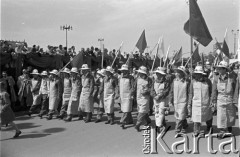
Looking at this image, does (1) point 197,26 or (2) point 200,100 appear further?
(1) point 197,26

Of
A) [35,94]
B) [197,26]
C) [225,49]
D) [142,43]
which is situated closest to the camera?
[197,26]

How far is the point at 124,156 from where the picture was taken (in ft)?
18.2

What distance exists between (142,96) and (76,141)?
87.7 inches

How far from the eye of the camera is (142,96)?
7793 mm

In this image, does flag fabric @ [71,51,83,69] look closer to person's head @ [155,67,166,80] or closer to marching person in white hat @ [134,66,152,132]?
marching person in white hat @ [134,66,152,132]

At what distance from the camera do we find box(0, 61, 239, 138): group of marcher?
22.3 feet

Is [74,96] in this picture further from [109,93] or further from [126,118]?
[126,118]

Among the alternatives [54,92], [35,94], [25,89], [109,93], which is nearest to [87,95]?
[109,93]

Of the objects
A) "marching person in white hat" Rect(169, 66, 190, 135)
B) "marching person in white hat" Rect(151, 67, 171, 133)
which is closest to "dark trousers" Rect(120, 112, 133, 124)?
"marching person in white hat" Rect(151, 67, 171, 133)

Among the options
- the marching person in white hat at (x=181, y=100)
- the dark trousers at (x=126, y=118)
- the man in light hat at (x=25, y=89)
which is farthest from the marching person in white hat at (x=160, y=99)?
the man in light hat at (x=25, y=89)

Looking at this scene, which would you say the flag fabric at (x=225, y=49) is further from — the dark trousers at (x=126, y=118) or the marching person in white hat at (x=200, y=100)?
the dark trousers at (x=126, y=118)

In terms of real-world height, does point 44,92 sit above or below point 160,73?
below

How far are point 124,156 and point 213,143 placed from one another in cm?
217

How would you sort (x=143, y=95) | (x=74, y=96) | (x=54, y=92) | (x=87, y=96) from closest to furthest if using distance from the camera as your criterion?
1. (x=143, y=95)
2. (x=87, y=96)
3. (x=74, y=96)
4. (x=54, y=92)
